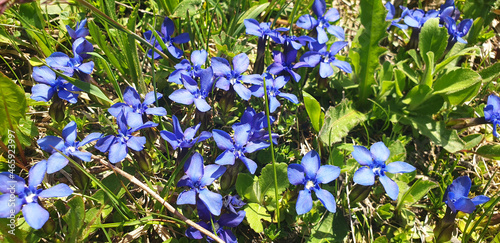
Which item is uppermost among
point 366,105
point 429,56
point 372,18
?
point 372,18

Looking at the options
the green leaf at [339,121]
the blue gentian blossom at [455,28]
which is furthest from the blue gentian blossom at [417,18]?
the green leaf at [339,121]

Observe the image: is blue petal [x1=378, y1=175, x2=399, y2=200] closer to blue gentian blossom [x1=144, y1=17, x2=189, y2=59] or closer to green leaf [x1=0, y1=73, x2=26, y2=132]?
blue gentian blossom [x1=144, y1=17, x2=189, y2=59]

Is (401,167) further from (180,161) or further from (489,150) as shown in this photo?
(180,161)

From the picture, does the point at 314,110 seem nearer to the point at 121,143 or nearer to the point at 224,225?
the point at 224,225

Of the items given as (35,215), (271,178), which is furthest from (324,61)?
(35,215)

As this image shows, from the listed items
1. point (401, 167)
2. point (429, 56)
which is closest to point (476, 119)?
point (429, 56)

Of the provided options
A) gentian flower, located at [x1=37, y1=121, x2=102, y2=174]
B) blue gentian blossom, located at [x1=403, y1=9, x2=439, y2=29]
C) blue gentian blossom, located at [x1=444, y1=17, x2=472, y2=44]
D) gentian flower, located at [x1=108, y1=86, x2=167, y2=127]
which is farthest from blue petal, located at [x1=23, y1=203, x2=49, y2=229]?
blue gentian blossom, located at [x1=444, y1=17, x2=472, y2=44]
